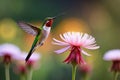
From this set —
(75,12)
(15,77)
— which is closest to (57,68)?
(15,77)

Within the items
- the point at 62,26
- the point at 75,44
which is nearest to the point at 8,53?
the point at 75,44

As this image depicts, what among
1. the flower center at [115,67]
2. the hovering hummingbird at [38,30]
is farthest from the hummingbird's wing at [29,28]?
the flower center at [115,67]

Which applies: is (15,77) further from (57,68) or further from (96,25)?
(96,25)

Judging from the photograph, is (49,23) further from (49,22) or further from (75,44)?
(75,44)

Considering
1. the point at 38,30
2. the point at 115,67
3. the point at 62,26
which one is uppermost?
the point at 62,26

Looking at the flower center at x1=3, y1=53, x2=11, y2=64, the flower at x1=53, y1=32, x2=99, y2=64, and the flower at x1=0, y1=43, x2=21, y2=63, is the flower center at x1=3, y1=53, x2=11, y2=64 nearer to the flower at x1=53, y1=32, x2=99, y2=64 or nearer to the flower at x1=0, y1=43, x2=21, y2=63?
the flower at x1=0, y1=43, x2=21, y2=63

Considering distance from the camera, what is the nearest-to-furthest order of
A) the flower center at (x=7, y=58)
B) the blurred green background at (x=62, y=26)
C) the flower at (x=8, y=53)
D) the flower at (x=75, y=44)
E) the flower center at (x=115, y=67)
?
the flower at (x=75, y=44), the flower center at (x=115, y=67), the flower center at (x=7, y=58), the flower at (x=8, y=53), the blurred green background at (x=62, y=26)

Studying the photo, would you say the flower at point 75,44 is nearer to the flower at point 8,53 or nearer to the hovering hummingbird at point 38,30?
the hovering hummingbird at point 38,30

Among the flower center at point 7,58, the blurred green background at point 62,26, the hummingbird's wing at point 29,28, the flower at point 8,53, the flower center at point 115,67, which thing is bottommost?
the flower center at point 115,67
